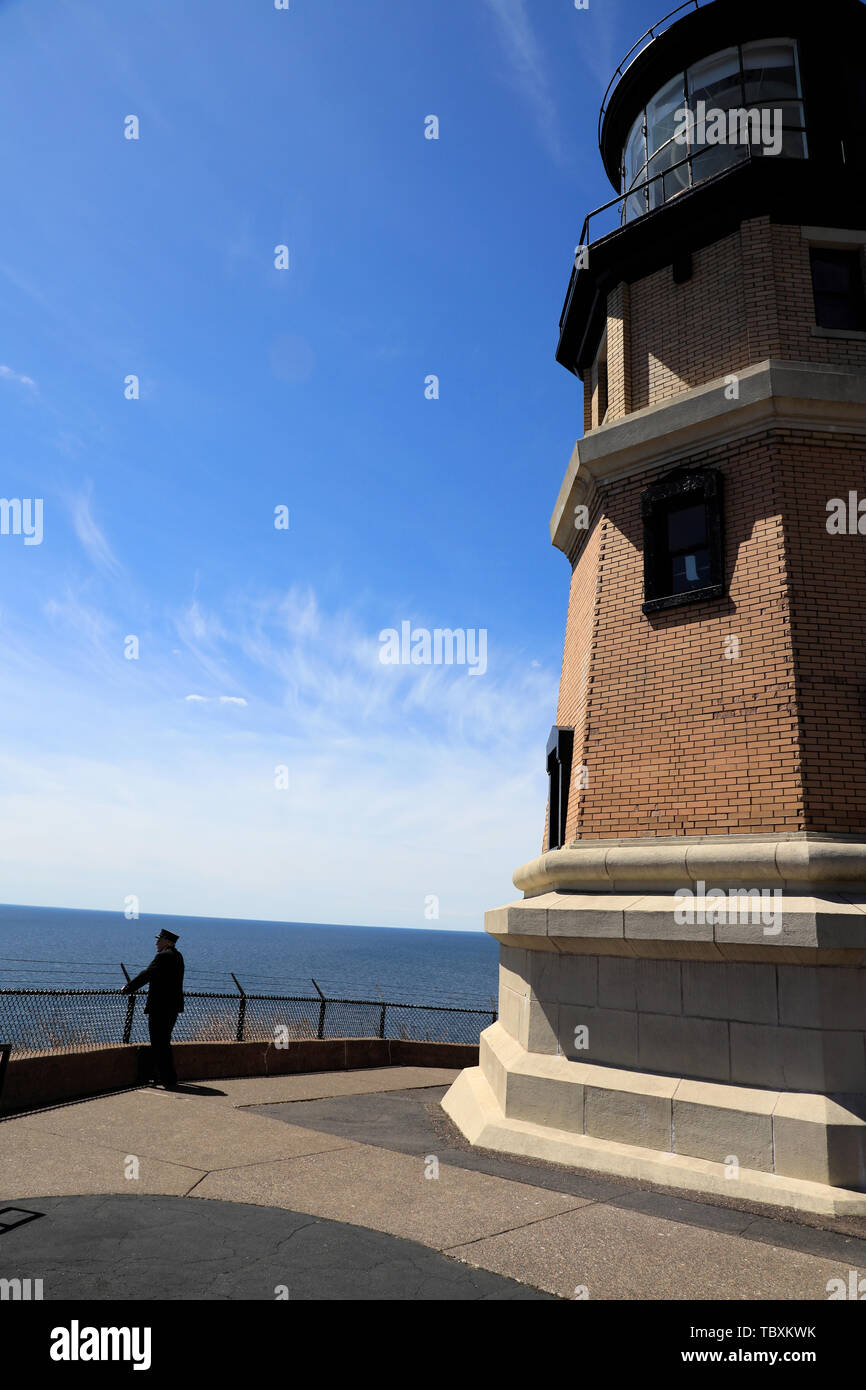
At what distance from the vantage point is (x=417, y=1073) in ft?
47.8

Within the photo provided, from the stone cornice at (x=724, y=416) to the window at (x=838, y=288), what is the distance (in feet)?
5.12

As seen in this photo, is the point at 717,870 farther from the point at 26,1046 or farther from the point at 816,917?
the point at 26,1046

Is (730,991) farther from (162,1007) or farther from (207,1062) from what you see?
(207,1062)

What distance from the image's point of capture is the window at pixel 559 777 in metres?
12.1

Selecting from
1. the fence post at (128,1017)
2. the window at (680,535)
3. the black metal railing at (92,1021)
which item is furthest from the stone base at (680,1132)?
the window at (680,535)

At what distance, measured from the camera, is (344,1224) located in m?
5.93

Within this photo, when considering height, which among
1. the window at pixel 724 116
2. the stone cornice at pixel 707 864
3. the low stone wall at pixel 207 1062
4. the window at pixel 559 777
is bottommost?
the low stone wall at pixel 207 1062

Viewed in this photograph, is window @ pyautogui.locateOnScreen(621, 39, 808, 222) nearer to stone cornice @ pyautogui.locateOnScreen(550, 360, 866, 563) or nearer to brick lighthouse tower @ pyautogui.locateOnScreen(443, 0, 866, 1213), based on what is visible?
brick lighthouse tower @ pyautogui.locateOnScreen(443, 0, 866, 1213)

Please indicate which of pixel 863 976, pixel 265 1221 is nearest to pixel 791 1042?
pixel 863 976

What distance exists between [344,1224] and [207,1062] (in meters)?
7.50

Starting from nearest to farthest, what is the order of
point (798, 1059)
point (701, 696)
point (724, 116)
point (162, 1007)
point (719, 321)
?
point (798, 1059)
point (701, 696)
point (162, 1007)
point (719, 321)
point (724, 116)

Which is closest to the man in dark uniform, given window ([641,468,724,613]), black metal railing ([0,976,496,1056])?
black metal railing ([0,976,496,1056])

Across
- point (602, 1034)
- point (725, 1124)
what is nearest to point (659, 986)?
point (602, 1034)

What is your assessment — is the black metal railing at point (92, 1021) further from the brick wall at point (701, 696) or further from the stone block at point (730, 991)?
the stone block at point (730, 991)
